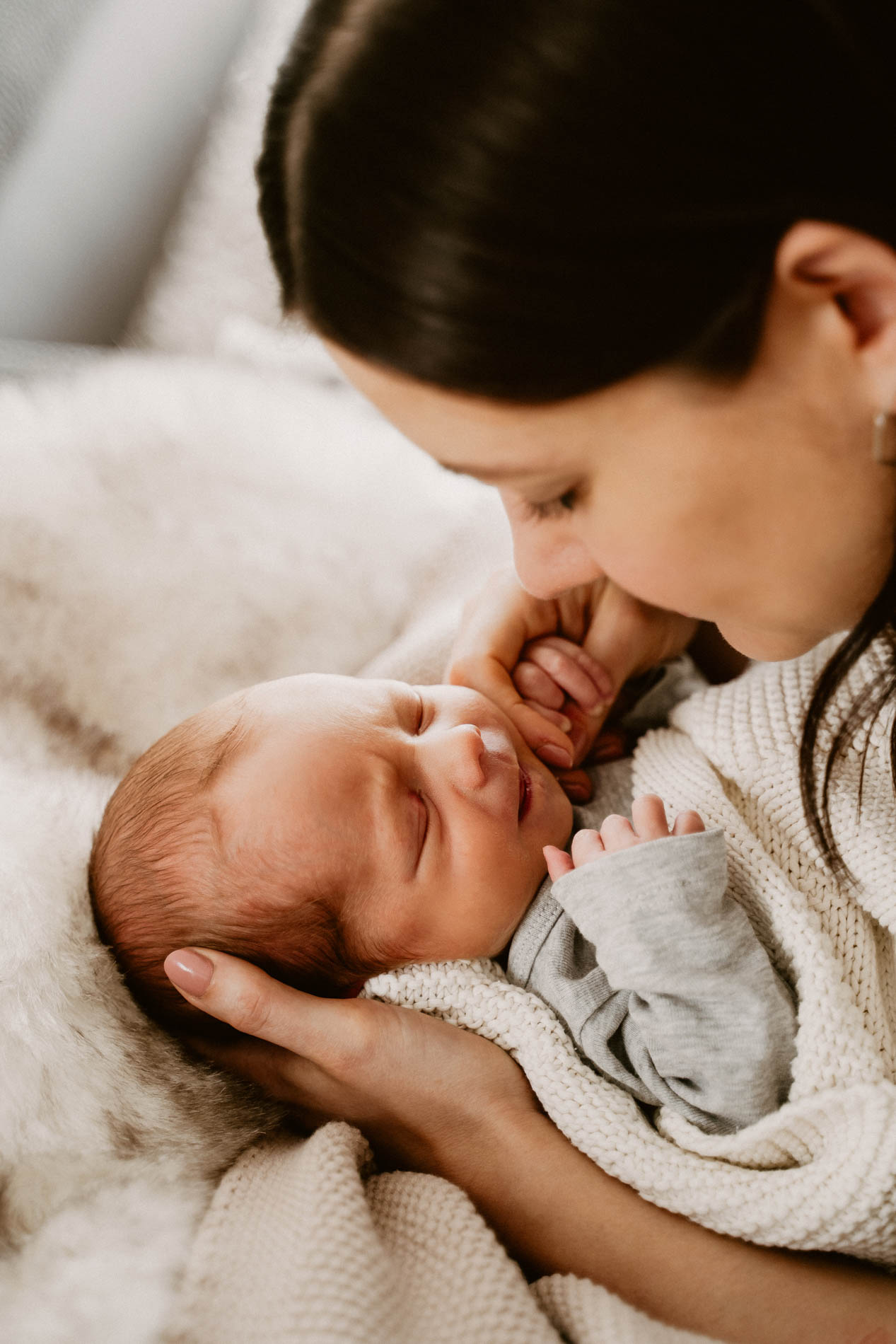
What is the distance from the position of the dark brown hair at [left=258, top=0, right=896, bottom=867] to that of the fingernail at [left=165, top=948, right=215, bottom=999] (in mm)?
642

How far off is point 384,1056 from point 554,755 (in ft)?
1.39

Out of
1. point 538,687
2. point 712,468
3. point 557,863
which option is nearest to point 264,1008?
point 557,863

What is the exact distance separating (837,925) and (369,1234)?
1.81 ft

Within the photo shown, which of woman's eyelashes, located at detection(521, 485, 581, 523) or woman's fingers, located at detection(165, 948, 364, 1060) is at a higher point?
woman's eyelashes, located at detection(521, 485, 581, 523)

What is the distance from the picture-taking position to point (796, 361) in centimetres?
62

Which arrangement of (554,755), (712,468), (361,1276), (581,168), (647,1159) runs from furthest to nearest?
(554,755)
(647,1159)
(361,1276)
(712,468)
(581,168)

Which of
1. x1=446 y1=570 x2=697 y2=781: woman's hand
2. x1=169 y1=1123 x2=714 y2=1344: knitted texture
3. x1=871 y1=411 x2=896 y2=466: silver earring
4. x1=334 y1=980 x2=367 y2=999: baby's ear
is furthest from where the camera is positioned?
x1=446 y1=570 x2=697 y2=781: woman's hand

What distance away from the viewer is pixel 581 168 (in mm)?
540

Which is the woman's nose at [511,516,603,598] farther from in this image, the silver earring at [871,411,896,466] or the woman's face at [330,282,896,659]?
the silver earring at [871,411,896,466]

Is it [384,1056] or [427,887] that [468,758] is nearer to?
[427,887]

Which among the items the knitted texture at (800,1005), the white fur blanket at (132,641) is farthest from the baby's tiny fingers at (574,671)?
the white fur blanket at (132,641)

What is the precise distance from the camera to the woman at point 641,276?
53 cm

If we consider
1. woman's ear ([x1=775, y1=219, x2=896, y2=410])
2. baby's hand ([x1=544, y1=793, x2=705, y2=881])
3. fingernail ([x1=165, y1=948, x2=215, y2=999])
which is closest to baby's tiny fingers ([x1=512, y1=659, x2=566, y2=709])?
baby's hand ([x1=544, y1=793, x2=705, y2=881])

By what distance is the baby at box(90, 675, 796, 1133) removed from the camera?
91cm
